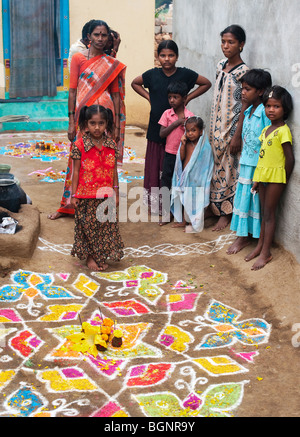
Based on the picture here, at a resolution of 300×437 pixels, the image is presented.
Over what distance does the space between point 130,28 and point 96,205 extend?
6854 mm

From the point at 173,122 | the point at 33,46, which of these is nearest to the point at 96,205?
the point at 173,122

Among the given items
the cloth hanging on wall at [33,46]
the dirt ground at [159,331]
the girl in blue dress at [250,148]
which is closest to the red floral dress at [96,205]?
the dirt ground at [159,331]

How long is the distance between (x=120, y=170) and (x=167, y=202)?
204 cm

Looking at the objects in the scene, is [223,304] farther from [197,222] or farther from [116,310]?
[197,222]

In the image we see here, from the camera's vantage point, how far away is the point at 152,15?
11234mm

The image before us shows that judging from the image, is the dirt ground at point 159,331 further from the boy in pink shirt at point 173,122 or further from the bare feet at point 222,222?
the boy in pink shirt at point 173,122

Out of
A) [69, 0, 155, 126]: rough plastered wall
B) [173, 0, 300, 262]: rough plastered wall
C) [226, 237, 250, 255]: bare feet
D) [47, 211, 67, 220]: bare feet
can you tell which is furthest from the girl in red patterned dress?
[69, 0, 155, 126]: rough plastered wall

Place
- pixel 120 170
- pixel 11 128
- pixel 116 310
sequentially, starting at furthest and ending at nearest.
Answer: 1. pixel 11 128
2. pixel 120 170
3. pixel 116 310

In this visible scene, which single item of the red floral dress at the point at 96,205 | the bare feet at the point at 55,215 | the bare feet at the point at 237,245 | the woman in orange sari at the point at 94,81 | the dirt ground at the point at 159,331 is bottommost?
the dirt ground at the point at 159,331

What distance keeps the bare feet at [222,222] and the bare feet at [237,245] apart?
516 mm

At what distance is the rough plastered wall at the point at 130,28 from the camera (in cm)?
1073

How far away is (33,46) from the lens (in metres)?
10.3

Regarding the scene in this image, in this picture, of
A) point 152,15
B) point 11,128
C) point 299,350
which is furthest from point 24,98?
point 299,350

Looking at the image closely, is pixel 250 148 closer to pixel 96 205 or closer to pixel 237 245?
pixel 237 245
